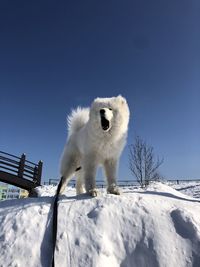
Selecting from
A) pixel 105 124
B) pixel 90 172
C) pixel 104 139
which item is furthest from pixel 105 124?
pixel 90 172

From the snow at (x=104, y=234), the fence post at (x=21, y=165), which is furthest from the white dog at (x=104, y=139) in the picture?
A: the fence post at (x=21, y=165)

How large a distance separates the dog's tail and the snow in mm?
2086

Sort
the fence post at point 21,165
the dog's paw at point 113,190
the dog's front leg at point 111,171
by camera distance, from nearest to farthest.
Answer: the dog's paw at point 113,190
the dog's front leg at point 111,171
the fence post at point 21,165

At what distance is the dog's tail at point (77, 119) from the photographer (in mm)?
5358

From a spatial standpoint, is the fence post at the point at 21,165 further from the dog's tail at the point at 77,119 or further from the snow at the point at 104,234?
the snow at the point at 104,234

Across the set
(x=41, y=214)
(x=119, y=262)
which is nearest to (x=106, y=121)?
(x=41, y=214)

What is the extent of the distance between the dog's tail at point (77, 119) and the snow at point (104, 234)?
2086 mm

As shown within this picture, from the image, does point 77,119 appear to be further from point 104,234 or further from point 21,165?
point 21,165

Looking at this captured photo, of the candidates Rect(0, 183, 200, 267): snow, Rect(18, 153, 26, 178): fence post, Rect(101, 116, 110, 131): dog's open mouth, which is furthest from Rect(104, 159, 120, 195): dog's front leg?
Rect(18, 153, 26, 178): fence post

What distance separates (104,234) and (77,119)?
2.88m

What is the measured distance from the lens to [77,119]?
5.41 meters

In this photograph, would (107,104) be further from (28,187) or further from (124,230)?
(28,187)

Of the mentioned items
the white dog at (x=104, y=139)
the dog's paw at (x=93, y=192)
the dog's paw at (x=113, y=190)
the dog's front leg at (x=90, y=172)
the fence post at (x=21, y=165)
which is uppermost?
the fence post at (x=21, y=165)

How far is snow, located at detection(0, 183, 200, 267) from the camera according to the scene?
2.69 m
